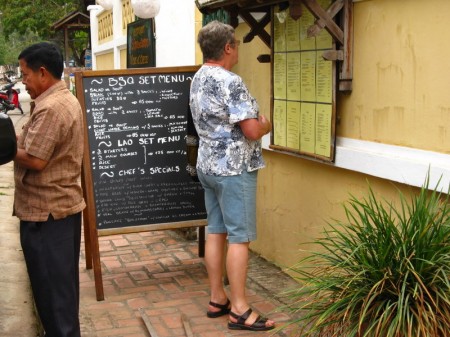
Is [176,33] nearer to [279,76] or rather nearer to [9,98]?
[279,76]

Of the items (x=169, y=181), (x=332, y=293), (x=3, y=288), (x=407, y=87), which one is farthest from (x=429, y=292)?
(x=3, y=288)

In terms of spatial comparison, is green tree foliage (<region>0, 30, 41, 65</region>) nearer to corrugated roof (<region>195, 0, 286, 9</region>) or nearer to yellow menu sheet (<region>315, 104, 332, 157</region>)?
corrugated roof (<region>195, 0, 286, 9</region>)

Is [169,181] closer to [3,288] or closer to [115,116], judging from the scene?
[115,116]

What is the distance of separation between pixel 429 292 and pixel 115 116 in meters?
2.99

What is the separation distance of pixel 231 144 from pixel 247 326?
1174mm

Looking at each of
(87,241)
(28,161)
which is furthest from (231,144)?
(87,241)

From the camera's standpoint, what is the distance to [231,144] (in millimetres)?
4453

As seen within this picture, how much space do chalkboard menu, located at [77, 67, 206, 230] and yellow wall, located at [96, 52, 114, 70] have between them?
308 inches

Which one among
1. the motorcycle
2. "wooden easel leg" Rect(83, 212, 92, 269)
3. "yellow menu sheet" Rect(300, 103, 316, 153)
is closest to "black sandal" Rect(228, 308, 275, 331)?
"yellow menu sheet" Rect(300, 103, 316, 153)

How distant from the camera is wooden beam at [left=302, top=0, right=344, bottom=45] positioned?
4324 mm

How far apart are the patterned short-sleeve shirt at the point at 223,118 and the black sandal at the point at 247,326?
933mm

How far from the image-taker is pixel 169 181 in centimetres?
566

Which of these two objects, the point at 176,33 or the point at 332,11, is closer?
the point at 332,11

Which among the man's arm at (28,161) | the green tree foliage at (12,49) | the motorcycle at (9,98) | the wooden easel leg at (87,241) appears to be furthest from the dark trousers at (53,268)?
the green tree foliage at (12,49)
